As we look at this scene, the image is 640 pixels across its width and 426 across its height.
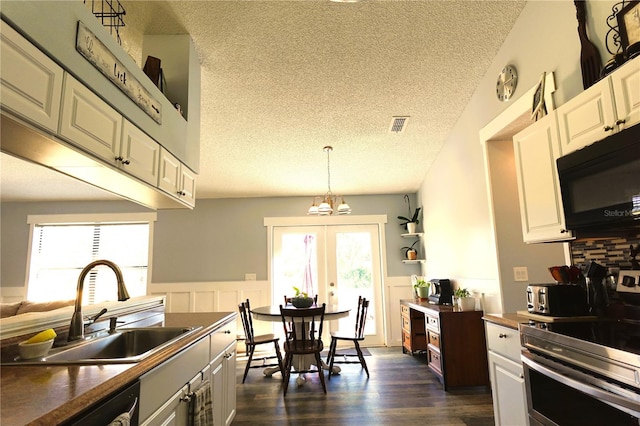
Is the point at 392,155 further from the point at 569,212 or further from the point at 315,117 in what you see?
Answer: the point at 569,212

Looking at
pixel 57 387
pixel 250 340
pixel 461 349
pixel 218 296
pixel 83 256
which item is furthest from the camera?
pixel 83 256

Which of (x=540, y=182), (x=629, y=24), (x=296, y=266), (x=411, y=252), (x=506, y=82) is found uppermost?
(x=506, y=82)

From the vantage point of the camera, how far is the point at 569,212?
187cm

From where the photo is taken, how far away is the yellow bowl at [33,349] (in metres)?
1.40

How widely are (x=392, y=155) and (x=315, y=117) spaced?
1363 millimetres

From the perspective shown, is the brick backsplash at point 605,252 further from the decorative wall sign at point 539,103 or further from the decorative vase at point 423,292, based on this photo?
the decorative vase at point 423,292

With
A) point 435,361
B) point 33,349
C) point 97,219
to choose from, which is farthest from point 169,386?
point 97,219

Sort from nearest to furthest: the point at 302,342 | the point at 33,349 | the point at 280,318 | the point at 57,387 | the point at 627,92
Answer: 1. the point at 57,387
2. the point at 33,349
3. the point at 627,92
4. the point at 280,318
5. the point at 302,342

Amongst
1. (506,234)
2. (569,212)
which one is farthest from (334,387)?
(569,212)

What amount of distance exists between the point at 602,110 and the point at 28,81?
2413 millimetres

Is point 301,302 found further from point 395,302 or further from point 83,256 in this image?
point 83,256

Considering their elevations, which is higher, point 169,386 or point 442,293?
point 442,293

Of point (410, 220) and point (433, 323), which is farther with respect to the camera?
point (410, 220)

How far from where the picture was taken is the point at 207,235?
5.56 metres
